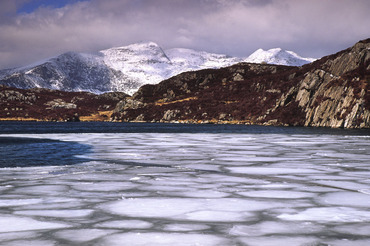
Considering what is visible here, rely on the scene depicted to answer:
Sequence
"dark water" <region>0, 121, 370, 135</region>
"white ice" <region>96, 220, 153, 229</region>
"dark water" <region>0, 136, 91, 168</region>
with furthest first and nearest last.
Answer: "dark water" <region>0, 121, 370, 135</region>, "dark water" <region>0, 136, 91, 168</region>, "white ice" <region>96, 220, 153, 229</region>

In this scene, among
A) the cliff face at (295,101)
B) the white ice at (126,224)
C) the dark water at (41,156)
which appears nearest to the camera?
the white ice at (126,224)

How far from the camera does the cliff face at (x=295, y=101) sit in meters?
88.0

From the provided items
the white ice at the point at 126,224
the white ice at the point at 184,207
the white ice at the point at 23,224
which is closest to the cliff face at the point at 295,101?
the white ice at the point at 184,207

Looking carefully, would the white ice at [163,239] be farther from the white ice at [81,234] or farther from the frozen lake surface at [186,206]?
the white ice at [81,234]

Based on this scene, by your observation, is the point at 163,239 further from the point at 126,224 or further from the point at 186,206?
the point at 186,206

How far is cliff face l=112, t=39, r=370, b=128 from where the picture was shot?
289 ft

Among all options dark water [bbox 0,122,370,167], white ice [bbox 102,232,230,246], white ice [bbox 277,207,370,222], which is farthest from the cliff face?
white ice [bbox 102,232,230,246]

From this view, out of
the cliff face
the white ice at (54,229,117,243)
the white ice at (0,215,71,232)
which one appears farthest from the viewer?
the cliff face

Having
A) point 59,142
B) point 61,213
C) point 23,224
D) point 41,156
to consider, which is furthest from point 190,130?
point 23,224

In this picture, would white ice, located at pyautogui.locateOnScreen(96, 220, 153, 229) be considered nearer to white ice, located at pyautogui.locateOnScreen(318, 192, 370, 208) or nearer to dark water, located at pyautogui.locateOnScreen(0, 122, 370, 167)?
white ice, located at pyautogui.locateOnScreen(318, 192, 370, 208)

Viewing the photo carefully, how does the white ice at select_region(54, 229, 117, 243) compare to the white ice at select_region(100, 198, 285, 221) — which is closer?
the white ice at select_region(54, 229, 117, 243)

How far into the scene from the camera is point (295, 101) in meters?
109

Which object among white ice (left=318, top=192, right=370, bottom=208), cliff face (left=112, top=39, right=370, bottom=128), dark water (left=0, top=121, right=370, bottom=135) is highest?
cliff face (left=112, top=39, right=370, bottom=128)

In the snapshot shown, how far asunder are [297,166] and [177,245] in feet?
33.1
